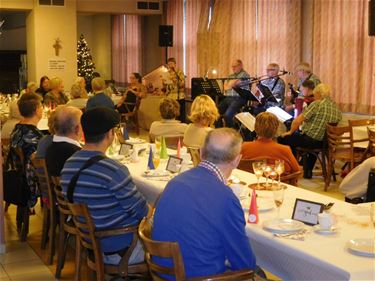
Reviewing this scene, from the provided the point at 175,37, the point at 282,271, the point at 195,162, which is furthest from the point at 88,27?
the point at 282,271

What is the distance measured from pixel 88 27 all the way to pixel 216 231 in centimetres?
1933

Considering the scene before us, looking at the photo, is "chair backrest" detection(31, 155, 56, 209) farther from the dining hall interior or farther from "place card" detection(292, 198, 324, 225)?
"place card" detection(292, 198, 324, 225)

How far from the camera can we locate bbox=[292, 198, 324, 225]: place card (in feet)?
10.3

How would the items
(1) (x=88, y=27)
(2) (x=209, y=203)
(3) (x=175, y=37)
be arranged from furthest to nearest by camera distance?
1. (1) (x=88, y=27)
2. (3) (x=175, y=37)
3. (2) (x=209, y=203)

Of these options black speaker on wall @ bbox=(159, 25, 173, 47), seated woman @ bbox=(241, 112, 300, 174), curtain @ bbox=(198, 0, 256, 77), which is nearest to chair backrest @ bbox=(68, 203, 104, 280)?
seated woman @ bbox=(241, 112, 300, 174)

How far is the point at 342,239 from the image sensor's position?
291 cm

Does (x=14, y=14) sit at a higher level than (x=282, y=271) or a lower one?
higher

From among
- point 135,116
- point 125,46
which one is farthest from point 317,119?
point 125,46

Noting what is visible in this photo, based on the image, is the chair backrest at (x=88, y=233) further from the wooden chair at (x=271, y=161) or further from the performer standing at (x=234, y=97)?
the performer standing at (x=234, y=97)

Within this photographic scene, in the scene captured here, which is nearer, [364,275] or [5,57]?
[364,275]

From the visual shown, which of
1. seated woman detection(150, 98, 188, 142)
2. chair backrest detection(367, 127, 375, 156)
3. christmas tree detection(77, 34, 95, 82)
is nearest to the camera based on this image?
seated woman detection(150, 98, 188, 142)

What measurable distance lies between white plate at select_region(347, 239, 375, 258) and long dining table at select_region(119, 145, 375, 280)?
19 millimetres

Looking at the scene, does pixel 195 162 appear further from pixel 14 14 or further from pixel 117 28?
pixel 14 14

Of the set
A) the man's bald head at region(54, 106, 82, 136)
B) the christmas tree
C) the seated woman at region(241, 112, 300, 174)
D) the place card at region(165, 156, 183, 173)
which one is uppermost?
the christmas tree
